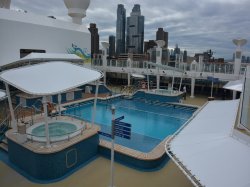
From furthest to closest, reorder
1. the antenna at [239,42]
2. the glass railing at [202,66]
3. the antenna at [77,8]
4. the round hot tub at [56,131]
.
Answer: the antenna at [77,8]
the glass railing at [202,66]
the antenna at [239,42]
the round hot tub at [56,131]

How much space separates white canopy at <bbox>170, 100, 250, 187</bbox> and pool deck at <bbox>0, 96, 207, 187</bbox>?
1722 millimetres

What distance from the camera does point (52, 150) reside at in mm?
4930

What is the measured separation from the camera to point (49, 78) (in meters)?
5.26

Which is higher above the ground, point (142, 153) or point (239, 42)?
point (239, 42)

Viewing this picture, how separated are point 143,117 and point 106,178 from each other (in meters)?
6.06

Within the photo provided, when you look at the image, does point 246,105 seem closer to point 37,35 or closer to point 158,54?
point 158,54

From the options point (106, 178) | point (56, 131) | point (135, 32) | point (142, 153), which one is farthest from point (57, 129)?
point (135, 32)

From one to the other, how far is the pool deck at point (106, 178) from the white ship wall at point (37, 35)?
9.25 meters

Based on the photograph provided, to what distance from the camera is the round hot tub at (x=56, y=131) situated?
5.44 metres

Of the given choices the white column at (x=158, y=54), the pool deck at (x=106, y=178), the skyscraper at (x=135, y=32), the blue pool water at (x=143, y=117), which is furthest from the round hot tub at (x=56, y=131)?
the skyscraper at (x=135, y=32)

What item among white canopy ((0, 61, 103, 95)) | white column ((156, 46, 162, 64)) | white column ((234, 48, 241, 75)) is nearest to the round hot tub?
white canopy ((0, 61, 103, 95))

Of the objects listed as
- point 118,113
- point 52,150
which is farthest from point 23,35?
point 52,150

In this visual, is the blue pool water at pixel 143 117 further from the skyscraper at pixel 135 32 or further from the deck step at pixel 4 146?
the skyscraper at pixel 135 32

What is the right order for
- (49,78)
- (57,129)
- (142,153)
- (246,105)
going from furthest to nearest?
(57,129)
(142,153)
(49,78)
(246,105)
